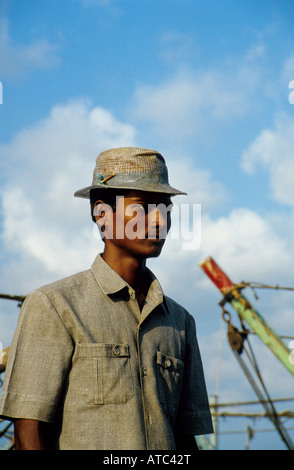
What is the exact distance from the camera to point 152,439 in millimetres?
2441

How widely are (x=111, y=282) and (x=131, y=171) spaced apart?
528 millimetres

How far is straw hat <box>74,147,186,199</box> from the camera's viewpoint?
276cm

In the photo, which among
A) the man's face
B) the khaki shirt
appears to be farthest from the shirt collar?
the man's face

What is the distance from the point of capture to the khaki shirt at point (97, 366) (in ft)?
7.74

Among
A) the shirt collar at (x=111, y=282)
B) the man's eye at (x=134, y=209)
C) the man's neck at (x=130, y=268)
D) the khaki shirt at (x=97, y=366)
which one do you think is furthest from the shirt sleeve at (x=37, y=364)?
the man's eye at (x=134, y=209)

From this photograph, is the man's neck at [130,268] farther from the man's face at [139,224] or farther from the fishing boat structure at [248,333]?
the fishing boat structure at [248,333]

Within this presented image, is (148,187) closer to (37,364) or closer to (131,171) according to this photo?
(131,171)

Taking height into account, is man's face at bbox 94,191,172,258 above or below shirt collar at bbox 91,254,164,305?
above

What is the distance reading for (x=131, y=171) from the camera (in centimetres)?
279

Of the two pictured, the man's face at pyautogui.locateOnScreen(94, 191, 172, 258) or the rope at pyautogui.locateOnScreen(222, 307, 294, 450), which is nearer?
the man's face at pyautogui.locateOnScreen(94, 191, 172, 258)

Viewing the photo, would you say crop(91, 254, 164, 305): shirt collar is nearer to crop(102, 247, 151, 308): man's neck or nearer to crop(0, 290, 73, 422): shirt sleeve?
crop(102, 247, 151, 308): man's neck

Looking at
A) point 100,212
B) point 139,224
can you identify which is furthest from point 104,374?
point 100,212
